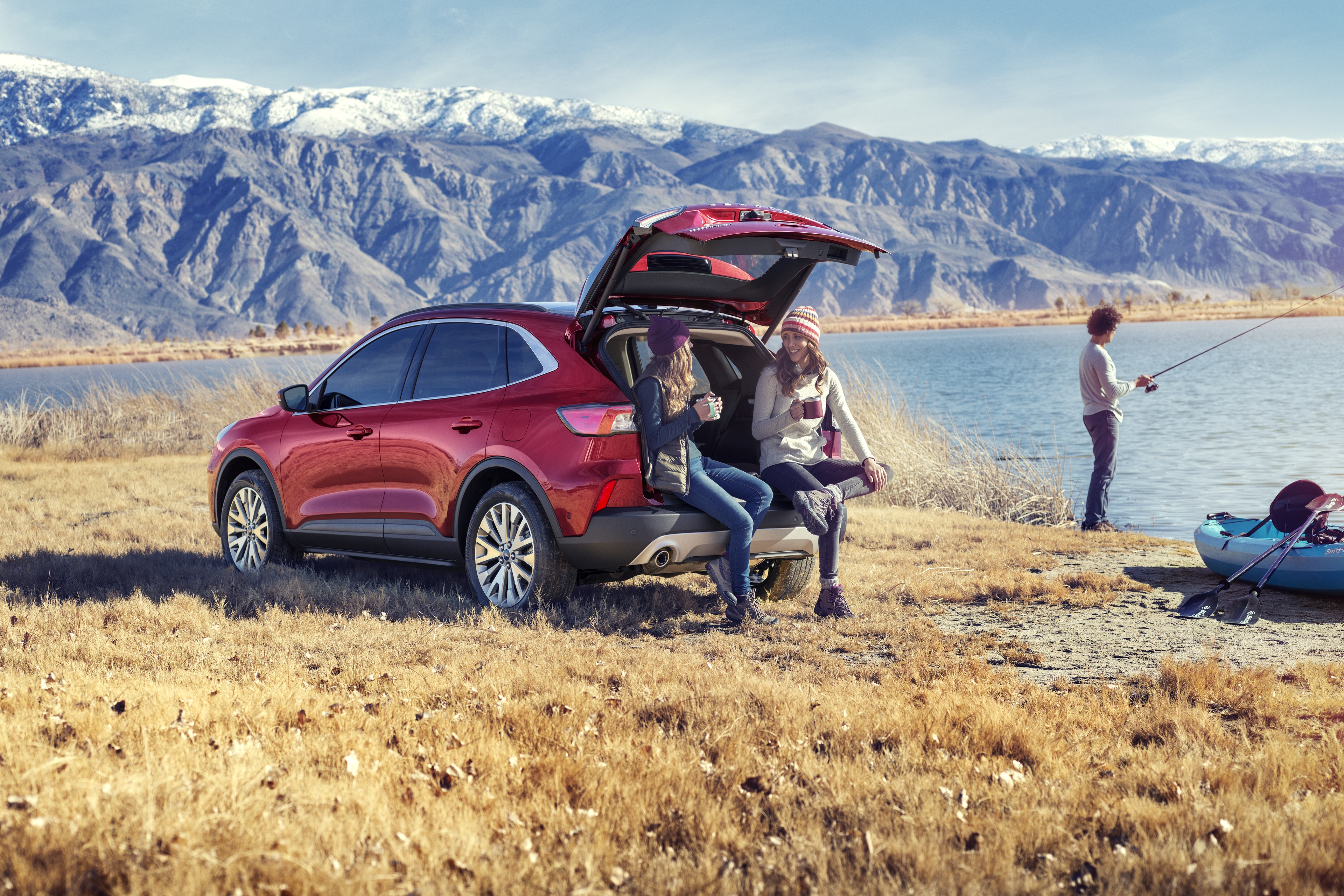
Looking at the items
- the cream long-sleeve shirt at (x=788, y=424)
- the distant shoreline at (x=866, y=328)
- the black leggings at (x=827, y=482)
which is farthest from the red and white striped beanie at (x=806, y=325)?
the distant shoreline at (x=866, y=328)

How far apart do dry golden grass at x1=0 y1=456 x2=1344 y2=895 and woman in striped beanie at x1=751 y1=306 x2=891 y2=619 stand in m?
0.52

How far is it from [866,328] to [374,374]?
4737 inches

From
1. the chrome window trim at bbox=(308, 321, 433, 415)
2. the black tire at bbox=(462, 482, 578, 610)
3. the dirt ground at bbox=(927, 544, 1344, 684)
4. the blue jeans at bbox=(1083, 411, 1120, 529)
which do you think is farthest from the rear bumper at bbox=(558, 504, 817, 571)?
the blue jeans at bbox=(1083, 411, 1120, 529)

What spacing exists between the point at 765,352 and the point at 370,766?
3.77 m

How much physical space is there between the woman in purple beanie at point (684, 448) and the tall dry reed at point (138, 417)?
51.9ft

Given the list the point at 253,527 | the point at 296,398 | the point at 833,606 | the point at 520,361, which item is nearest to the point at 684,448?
the point at 520,361

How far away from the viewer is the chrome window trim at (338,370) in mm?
7109

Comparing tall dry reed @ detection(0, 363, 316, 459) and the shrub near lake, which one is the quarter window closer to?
the shrub near lake

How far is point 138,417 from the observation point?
2159 cm

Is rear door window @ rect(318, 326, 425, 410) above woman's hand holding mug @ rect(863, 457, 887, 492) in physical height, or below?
above

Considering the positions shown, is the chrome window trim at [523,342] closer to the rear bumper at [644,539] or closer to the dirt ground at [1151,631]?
the rear bumper at [644,539]

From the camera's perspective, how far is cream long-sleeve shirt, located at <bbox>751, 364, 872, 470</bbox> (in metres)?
6.43

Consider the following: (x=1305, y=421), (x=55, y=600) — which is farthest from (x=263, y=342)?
(x=55, y=600)

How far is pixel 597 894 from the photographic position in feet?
9.64
